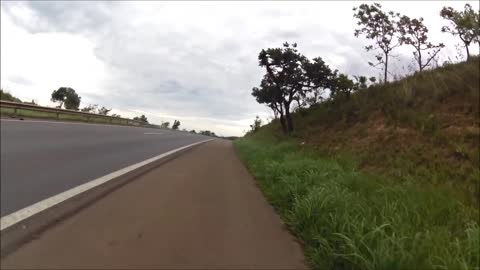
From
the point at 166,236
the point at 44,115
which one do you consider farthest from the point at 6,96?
the point at 166,236

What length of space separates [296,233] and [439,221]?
1814 mm

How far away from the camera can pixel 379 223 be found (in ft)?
18.3

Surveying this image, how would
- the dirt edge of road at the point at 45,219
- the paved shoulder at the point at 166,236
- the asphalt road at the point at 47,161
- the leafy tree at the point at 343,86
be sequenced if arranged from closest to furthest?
the paved shoulder at the point at 166,236, the dirt edge of road at the point at 45,219, the asphalt road at the point at 47,161, the leafy tree at the point at 343,86

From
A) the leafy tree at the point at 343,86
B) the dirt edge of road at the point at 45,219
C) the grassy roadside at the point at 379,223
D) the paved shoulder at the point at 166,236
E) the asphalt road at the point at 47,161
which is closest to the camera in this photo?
the grassy roadside at the point at 379,223

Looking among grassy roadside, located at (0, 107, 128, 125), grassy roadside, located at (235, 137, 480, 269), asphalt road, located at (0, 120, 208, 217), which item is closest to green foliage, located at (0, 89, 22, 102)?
grassy roadside, located at (0, 107, 128, 125)

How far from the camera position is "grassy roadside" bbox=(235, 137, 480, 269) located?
172 inches

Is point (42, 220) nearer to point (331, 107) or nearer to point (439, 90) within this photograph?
point (439, 90)

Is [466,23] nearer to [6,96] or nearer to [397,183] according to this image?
[397,183]

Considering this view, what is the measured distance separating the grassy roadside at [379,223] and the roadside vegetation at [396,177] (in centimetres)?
1

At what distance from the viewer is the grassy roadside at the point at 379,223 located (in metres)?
4.38

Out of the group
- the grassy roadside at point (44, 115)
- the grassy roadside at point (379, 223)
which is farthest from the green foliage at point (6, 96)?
the grassy roadside at point (379, 223)

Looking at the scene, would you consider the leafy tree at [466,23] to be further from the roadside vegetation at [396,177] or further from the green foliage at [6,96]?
the green foliage at [6,96]

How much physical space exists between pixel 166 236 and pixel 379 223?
259 cm

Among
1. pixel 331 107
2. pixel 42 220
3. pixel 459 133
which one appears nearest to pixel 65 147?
pixel 42 220
